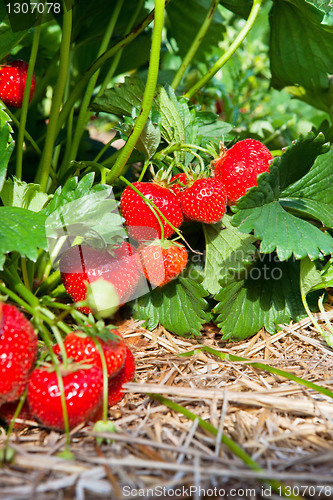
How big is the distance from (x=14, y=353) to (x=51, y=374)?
0.06m

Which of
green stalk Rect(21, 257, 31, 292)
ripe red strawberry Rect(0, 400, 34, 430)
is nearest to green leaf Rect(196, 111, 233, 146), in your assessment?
green stalk Rect(21, 257, 31, 292)

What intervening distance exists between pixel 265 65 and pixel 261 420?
217cm

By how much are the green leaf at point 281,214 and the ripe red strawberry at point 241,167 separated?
64mm

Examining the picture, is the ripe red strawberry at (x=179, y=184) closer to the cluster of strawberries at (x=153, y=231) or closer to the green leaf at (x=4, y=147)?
the cluster of strawberries at (x=153, y=231)

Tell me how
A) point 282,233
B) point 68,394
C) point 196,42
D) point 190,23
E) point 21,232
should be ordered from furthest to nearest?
point 190,23 → point 196,42 → point 282,233 → point 21,232 → point 68,394

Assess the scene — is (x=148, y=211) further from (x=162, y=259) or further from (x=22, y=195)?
(x=22, y=195)

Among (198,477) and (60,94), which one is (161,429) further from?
(60,94)

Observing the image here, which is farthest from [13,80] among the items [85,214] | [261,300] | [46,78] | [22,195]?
[261,300]

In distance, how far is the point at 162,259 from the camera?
807 millimetres

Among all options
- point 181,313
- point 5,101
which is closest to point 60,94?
point 5,101

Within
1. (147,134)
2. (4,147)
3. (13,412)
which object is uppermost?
(147,134)

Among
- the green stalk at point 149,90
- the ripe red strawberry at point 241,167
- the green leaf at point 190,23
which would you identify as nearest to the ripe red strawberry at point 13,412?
the green stalk at point 149,90

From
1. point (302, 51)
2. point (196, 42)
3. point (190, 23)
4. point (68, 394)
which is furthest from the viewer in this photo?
point (190, 23)

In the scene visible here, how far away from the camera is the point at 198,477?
19.3 inches
